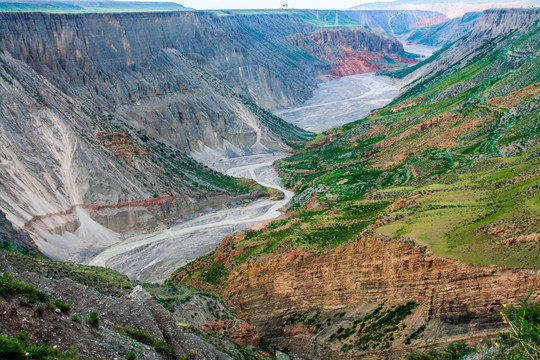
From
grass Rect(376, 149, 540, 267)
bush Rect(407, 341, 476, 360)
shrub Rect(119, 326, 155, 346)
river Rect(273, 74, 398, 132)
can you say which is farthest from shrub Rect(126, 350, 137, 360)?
river Rect(273, 74, 398, 132)

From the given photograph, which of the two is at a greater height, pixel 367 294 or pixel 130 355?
pixel 130 355

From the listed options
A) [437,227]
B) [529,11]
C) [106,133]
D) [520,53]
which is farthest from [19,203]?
[529,11]

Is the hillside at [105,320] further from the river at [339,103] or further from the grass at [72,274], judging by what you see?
the river at [339,103]

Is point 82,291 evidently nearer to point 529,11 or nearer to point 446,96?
point 446,96

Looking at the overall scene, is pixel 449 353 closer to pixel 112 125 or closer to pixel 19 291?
pixel 19 291

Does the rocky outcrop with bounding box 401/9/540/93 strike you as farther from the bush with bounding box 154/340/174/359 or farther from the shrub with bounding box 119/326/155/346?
the shrub with bounding box 119/326/155/346

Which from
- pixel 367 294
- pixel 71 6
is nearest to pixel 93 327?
pixel 367 294

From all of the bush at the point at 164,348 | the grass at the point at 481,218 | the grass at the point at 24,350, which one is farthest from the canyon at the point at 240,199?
the grass at the point at 24,350
